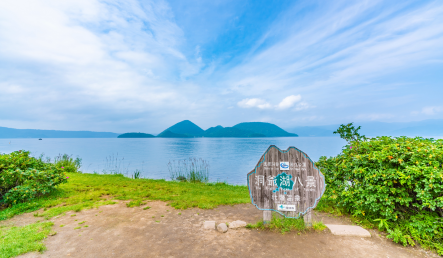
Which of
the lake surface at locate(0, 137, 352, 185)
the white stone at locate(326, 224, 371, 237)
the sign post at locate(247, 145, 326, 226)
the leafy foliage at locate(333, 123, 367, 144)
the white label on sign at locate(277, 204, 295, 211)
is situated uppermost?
the leafy foliage at locate(333, 123, 367, 144)

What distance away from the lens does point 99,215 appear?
16.7ft

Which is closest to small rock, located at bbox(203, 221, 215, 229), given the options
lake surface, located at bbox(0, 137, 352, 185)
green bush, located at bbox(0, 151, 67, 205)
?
green bush, located at bbox(0, 151, 67, 205)

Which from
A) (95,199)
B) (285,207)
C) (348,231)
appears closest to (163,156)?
(95,199)

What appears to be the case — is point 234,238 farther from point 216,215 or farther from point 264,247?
point 216,215

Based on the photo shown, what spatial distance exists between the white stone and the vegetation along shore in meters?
0.28

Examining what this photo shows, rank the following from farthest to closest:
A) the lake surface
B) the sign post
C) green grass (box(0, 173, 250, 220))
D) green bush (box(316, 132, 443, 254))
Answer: the lake surface, green grass (box(0, 173, 250, 220)), the sign post, green bush (box(316, 132, 443, 254))

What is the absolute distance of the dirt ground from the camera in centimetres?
339

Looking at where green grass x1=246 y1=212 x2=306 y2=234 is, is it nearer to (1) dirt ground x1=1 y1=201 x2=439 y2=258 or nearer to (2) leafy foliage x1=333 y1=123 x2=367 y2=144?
(1) dirt ground x1=1 y1=201 x2=439 y2=258

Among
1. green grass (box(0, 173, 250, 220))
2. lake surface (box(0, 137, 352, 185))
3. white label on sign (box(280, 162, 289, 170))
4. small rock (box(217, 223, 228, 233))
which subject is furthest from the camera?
lake surface (box(0, 137, 352, 185))

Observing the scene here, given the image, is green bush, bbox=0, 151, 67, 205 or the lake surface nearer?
green bush, bbox=0, 151, 67, 205

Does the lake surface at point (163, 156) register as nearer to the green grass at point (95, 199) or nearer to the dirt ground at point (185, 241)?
the green grass at point (95, 199)

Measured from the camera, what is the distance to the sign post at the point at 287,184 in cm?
428

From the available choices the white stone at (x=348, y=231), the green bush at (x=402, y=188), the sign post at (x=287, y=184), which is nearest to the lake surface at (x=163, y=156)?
the sign post at (x=287, y=184)

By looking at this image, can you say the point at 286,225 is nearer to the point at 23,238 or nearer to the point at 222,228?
the point at 222,228
